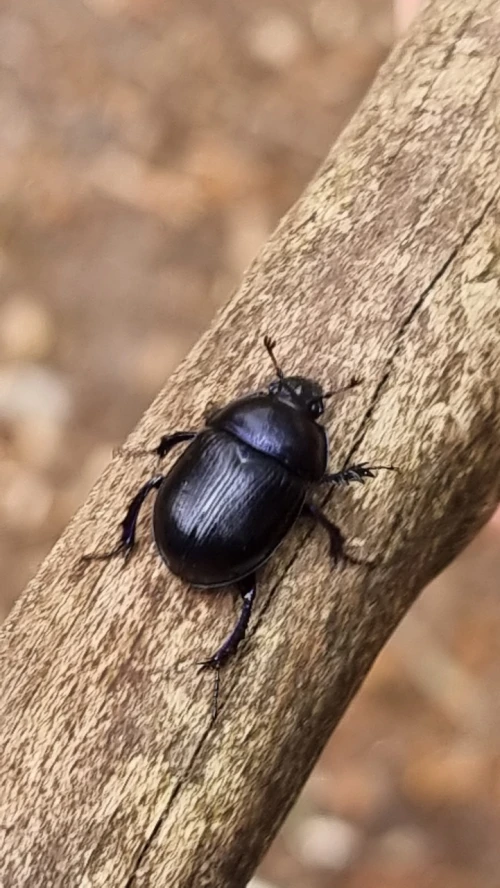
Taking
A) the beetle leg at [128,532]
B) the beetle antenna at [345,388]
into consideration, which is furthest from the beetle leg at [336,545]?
the beetle leg at [128,532]

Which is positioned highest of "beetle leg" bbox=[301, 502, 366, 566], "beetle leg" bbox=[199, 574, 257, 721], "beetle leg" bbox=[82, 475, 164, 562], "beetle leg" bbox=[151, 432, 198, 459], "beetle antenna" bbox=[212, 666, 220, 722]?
"beetle leg" bbox=[151, 432, 198, 459]

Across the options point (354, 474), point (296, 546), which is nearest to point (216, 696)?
point (296, 546)

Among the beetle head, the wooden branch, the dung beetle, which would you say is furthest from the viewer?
the beetle head

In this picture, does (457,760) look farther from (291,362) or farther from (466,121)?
(466,121)

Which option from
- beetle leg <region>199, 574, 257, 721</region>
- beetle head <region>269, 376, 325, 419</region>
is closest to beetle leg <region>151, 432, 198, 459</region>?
beetle head <region>269, 376, 325, 419</region>

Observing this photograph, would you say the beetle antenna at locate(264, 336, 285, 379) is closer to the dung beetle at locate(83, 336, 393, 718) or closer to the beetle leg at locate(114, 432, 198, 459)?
the dung beetle at locate(83, 336, 393, 718)

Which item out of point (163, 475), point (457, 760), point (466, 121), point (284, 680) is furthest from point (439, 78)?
point (457, 760)

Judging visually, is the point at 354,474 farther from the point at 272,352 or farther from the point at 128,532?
the point at 128,532
